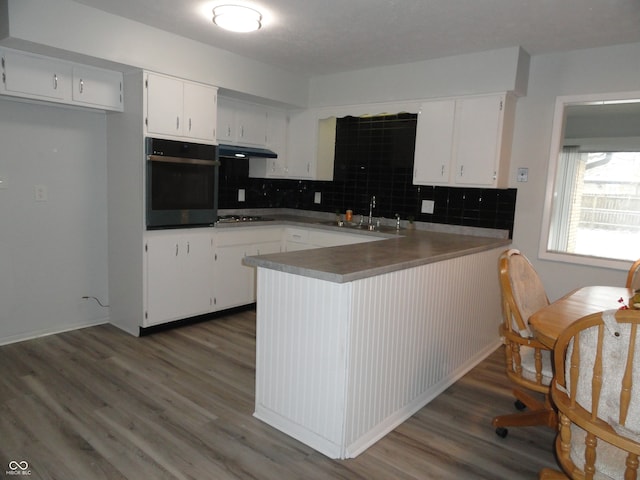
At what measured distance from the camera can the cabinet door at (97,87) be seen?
3.15 metres

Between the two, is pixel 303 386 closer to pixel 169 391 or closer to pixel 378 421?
pixel 378 421

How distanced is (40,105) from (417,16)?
9.16ft

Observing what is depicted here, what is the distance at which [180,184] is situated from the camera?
11.6 feet

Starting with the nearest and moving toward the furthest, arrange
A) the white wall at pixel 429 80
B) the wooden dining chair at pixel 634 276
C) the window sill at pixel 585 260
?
the wooden dining chair at pixel 634 276 < the window sill at pixel 585 260 < the white wall at pixel 429 80

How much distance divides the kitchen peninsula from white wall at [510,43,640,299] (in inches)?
53.0

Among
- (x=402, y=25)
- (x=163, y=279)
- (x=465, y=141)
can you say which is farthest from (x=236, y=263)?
(x=402, y=25)

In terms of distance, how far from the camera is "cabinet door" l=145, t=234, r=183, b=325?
345 cm

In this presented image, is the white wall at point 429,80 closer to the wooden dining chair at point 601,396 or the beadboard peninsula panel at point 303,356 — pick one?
the beadboard peninsula panel at point 303,356

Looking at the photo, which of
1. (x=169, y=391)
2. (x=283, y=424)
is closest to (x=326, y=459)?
(x=283, y=424)

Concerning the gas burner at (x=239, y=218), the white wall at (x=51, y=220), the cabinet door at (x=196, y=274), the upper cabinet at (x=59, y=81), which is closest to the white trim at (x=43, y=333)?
the white wall at (x=51, y=220)

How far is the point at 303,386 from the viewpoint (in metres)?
2.14

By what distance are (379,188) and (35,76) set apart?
3.04 meters

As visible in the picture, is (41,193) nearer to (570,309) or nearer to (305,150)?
(305,150)

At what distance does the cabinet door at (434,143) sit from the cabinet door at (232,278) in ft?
5.90
